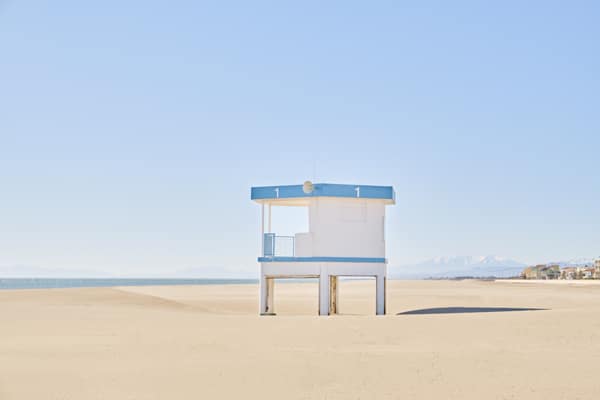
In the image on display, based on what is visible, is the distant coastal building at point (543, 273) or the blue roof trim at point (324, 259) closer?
the blue roof trim at point (324, 259)

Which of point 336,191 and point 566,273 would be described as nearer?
point 336,191

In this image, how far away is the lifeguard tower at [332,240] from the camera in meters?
23.1

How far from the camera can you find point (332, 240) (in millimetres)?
23219

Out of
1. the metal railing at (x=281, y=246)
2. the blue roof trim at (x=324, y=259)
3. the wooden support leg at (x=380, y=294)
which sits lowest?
the wooden support leg at (x=380, y=294)

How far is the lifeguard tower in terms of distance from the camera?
2306cm

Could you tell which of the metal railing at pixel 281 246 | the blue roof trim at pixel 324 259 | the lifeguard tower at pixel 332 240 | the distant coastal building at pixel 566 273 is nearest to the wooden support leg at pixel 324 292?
the lifeguard tower at pixel 332 240

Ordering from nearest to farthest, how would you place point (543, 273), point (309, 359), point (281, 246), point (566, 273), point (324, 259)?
point (309, 359), point (324, 259), point (281, 246), point (566, 273), point (543, 273)

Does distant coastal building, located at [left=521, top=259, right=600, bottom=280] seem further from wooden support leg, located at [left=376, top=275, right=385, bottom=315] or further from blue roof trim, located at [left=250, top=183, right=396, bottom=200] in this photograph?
blue roof trim, located at [left=250, top=183, right=396, bottom=200]

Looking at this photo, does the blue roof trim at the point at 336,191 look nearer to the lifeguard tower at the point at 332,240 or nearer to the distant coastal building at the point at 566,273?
the lifeguard tower at the point at 332,240

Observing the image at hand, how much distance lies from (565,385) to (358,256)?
14.7 meters

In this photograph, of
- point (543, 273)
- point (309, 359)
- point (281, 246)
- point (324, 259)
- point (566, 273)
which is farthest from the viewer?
point (543, 273)

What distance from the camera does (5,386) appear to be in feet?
29.1

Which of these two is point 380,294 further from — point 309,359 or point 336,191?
point 309,359

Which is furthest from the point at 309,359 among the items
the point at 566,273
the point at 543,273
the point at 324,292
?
the point at 543,273
